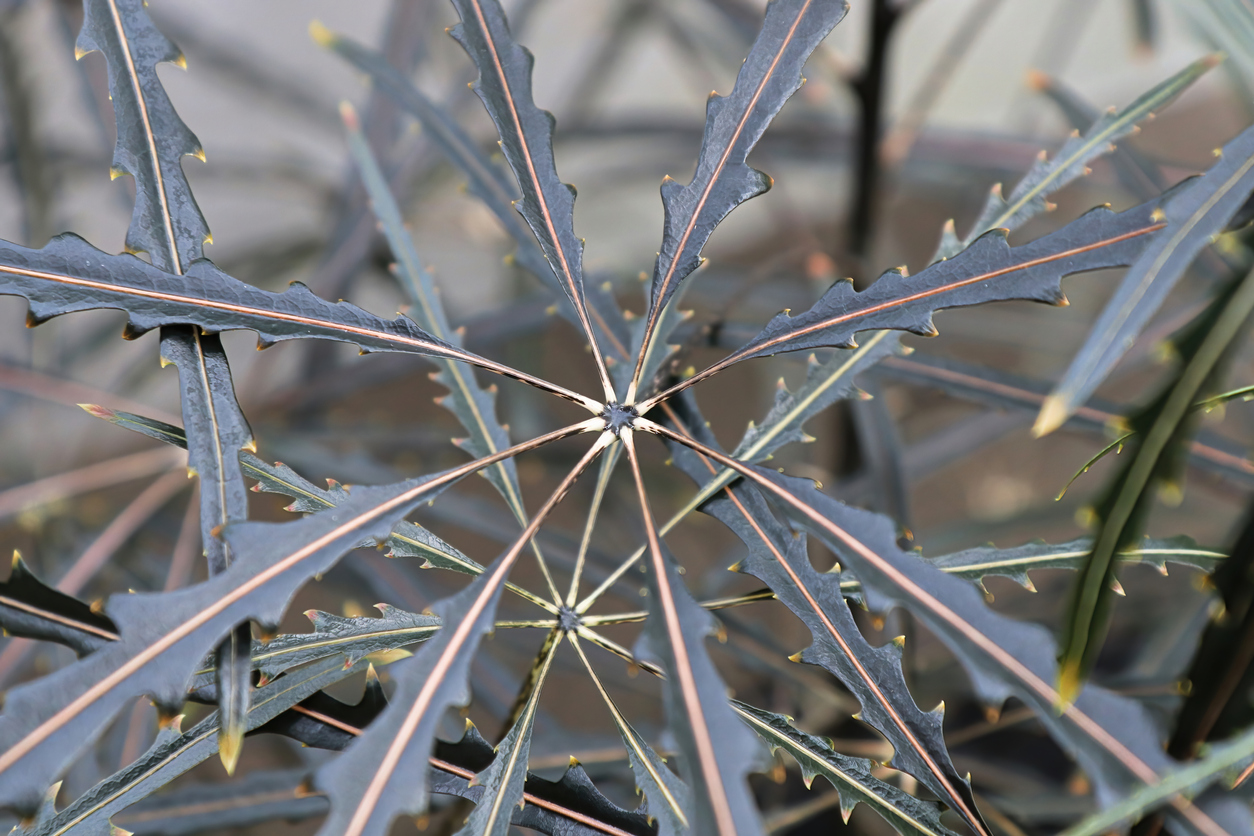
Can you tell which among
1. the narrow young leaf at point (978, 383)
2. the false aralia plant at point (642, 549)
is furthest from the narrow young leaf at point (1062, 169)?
the narrow young leaf at point (978, 383)

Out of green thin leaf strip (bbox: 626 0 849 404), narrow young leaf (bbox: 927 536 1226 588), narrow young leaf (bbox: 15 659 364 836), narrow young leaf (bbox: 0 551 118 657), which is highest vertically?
green thin leaf strip (bbox: 626 0 849 404)

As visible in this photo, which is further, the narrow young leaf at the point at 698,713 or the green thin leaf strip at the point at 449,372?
the green thin leaf strip at the point at 449,372

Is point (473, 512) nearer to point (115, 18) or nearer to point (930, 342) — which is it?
point (115, 18)

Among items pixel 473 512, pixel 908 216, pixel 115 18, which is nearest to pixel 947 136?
pixel 473 512

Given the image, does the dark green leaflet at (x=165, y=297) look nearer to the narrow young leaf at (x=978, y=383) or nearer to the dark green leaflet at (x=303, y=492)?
the dark green leaflet at (x=303, y=492)

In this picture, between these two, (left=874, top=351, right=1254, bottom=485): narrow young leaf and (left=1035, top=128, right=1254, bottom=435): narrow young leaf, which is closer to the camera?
(left=1035, top=128, right=1254, bottom=435): narrow young leaf

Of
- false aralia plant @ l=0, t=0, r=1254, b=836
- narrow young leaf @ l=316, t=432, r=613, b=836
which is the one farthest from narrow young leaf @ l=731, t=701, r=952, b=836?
narrow young leaf @ l=316, t=432, r=613, b=836

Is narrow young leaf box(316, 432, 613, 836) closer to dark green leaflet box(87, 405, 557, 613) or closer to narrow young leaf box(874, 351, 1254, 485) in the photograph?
dark green leaflet box(87, 405, 557, 613)
